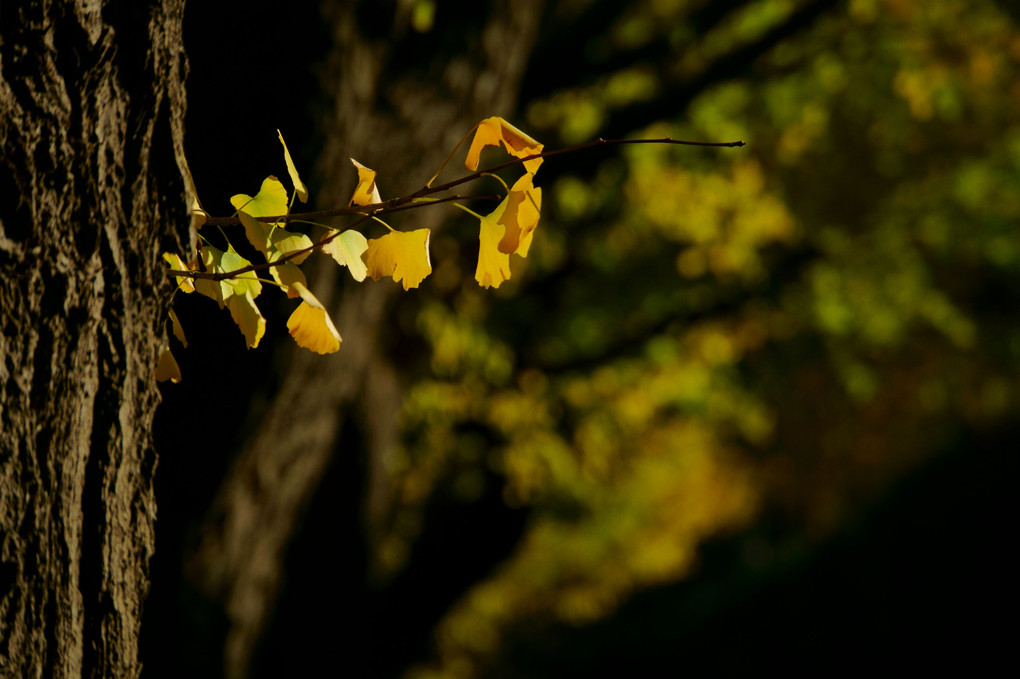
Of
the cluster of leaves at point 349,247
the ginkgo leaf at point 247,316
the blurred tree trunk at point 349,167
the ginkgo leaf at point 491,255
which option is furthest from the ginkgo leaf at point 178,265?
the blurred tree trunk at point 349,167

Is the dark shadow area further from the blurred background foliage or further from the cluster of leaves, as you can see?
the cluster of leaves

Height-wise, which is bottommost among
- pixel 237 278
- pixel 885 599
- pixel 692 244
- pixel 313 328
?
pixel 313 328

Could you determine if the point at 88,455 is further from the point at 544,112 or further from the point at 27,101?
the point at 544,112

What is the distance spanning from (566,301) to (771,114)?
5.61 feet

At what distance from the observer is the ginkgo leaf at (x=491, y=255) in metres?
1.11

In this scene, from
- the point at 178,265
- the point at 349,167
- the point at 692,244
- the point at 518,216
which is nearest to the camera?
the point at 518,216

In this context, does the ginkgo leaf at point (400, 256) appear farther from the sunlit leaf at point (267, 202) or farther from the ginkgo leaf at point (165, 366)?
the ginkgo leaf at point (165, 366)

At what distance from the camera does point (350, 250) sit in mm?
1104

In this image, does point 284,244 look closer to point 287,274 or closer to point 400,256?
point 287,274

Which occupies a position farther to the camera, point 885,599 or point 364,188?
point 885,599

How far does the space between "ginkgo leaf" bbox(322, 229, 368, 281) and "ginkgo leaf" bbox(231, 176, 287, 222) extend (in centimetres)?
11

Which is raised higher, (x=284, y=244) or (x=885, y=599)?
(x=885, y=599)

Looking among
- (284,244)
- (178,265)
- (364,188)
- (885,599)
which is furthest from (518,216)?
(885,599)

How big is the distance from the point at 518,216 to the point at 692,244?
501 cm
